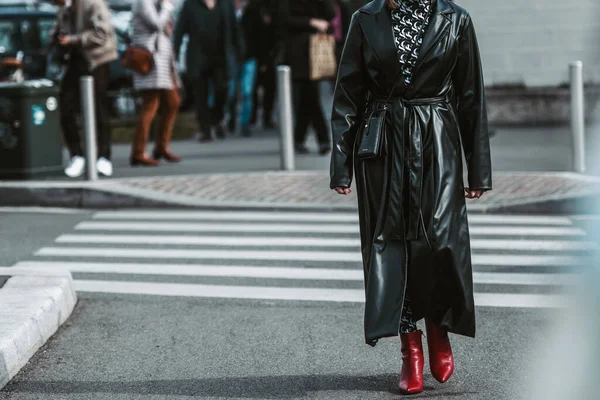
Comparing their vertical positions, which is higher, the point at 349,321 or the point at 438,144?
the point at 438,144

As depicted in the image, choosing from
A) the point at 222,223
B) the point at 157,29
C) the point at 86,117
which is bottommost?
the point at 222,223

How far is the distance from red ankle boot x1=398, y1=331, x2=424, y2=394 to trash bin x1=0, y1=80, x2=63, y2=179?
24.5 feet

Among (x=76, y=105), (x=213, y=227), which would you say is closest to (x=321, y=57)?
Result: (x=76, y=105)

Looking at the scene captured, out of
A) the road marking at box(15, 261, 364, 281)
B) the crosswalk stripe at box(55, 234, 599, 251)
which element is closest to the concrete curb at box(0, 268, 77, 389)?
the road marking at box(15, 261, 364, 281)

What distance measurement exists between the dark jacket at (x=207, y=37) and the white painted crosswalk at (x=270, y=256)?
5.39 metres

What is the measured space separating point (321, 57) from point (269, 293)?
250 inches

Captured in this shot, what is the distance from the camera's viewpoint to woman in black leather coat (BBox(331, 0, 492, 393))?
15.9 feet

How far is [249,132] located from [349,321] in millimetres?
10808

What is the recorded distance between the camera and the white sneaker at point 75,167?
12203 mm

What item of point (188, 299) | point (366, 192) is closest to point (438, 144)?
point (366, 192)

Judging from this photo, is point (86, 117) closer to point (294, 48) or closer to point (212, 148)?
point (294, 48)

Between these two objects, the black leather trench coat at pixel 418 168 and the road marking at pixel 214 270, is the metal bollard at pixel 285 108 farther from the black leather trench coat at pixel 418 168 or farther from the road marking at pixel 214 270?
the black leather trench coat at pixel 418 168

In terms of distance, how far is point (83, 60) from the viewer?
40.3 feet

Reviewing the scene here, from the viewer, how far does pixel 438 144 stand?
16.0 feet
